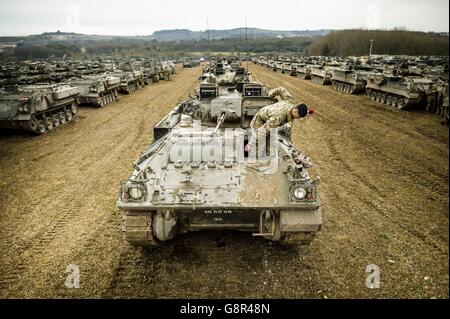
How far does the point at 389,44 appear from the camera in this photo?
64.6 metres

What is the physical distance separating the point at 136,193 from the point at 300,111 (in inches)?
114

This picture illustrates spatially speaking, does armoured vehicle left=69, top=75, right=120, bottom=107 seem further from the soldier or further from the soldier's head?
the soldier's head

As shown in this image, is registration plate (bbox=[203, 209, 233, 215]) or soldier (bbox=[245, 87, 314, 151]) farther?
soldier (bbox=[245, 87, 314, 151])

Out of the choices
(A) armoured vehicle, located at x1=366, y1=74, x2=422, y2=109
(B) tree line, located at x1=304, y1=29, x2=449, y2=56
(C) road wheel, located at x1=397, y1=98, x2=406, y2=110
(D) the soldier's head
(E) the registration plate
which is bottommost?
(E) the registration plate

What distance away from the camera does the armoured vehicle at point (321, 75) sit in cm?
3036

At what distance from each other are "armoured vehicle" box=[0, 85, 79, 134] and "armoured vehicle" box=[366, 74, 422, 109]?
54.9 feet

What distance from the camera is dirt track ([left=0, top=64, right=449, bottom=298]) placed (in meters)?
5.17

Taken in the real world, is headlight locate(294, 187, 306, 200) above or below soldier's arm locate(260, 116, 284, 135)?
below

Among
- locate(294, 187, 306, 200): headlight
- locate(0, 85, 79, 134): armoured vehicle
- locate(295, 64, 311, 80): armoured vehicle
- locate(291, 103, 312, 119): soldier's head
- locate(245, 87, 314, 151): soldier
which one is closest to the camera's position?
locate(294, 187, 306, 200): headlight

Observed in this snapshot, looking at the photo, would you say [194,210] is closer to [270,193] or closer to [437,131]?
[270,193]

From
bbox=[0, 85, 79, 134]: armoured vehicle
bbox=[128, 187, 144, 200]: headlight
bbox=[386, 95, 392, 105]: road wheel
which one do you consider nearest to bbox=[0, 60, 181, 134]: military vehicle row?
bbox=[0, 85, 79, 134]: armoured vehicle

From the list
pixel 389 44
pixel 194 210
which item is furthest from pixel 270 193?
pixel 389 44

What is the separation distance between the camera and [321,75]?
31.3 m
